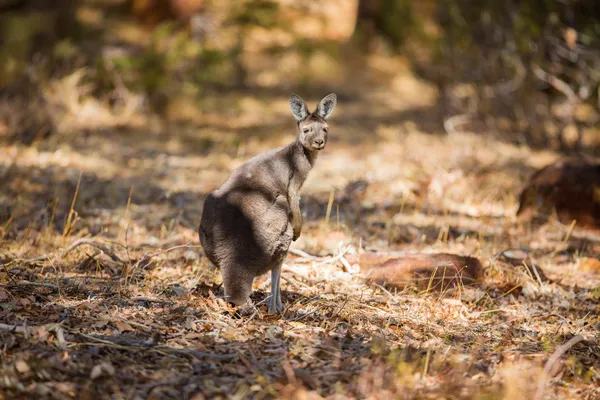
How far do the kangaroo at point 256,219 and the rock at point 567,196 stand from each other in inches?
148

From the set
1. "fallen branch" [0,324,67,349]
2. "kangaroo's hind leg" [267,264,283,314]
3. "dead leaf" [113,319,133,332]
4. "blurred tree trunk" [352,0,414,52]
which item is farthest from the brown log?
"blurred tree trunk" [352,0,414,52]

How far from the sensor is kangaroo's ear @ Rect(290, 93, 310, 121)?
175 inches

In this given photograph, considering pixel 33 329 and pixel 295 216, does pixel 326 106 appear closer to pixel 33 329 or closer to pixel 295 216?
pixel 295 216

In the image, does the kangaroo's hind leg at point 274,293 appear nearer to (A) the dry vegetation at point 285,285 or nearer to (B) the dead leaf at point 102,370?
(A) the dry vegetation at point 285,285

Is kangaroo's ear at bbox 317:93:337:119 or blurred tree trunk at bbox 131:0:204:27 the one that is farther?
blurred tree trunk at bbox 131:0:204:27

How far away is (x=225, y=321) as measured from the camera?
402 cm

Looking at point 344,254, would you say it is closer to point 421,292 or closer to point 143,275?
point 421,292

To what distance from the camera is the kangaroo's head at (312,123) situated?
427 centimetres

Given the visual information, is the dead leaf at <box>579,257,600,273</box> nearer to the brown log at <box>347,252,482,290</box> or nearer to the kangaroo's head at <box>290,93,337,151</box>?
the brown log at <box>347,252,482,290</box>

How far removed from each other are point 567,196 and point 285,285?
3.83 m

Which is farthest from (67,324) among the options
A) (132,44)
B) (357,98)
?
(357,98)

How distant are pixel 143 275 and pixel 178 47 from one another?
6.48m

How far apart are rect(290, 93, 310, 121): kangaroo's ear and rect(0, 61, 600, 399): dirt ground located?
1.31 m

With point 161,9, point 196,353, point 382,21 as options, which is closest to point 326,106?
point 196,353
